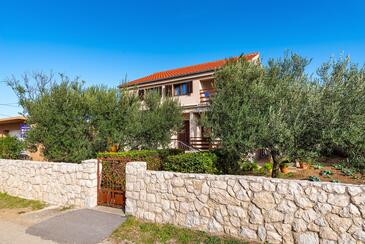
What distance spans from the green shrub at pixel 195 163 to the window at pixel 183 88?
11358 millimetres

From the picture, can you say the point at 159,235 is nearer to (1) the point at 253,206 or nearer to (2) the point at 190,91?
(1) the point at 253,206

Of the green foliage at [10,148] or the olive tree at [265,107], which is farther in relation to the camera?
the green foliage at [10,148]

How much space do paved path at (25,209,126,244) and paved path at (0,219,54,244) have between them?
13cm

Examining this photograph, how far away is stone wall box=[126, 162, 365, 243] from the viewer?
3.78 meters

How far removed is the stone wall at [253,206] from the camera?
3779mm

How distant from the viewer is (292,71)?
7.04 metres

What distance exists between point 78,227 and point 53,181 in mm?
2866

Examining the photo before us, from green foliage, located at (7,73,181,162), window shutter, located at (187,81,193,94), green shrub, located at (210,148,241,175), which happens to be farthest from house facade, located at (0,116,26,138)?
green shrub, located at (210,148,241,175)

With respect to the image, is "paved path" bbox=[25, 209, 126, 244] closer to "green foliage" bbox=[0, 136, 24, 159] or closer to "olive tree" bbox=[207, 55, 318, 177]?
"olive tree" bbox=[207, 55, 318, 177]

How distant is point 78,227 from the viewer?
5406mm

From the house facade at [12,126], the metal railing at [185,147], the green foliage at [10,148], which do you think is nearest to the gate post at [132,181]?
the green foliage at [10,148]

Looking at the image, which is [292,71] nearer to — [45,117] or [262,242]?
[262,242]

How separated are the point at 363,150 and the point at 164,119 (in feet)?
27.7

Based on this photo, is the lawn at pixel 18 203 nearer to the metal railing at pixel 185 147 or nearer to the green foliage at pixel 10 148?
the green foliage at pixel 10 148
